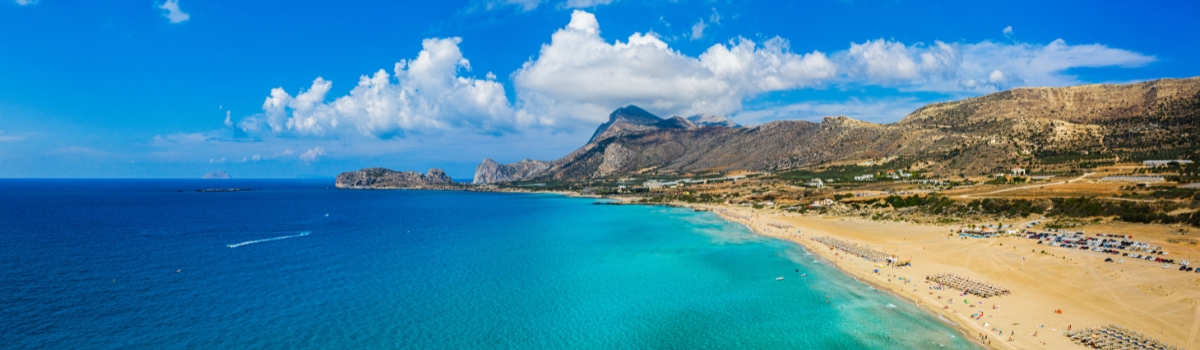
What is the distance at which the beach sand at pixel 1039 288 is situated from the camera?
3078cm

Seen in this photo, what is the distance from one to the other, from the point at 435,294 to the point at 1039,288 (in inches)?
1740

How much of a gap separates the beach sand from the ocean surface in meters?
2.67

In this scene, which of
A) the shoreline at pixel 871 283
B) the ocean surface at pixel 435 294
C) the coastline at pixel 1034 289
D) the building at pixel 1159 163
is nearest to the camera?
the coastline at pixel 1034 289

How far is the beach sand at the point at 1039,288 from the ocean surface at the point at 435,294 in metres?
2.67

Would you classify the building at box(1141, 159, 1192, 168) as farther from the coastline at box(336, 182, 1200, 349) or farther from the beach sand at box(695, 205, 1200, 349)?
the coastline at box(336, 182, 1200, 349)

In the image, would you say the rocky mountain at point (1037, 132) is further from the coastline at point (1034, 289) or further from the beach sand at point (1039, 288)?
the coastline at point (1034, 289)

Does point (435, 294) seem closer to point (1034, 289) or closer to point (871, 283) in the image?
point (871, 283)

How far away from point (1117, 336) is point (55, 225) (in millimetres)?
125541

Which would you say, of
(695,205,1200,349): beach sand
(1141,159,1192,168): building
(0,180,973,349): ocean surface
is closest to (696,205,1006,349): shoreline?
(695,205,1200,349): beach sand

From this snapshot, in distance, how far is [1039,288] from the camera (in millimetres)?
39250

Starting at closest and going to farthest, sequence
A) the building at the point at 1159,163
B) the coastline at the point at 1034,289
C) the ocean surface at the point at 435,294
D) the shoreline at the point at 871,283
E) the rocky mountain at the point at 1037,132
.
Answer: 1. the coastline at the point at 1034,289
2. the ocean surface at the point at 435,294
3. the shoreline at the point at 871,283
4. the building at the point at 1159,163
5. the rocky mountain at the point at 1037,132

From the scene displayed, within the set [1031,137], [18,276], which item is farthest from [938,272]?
[1031,137]

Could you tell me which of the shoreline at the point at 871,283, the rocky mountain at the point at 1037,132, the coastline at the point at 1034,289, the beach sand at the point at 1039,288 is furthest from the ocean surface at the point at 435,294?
the rocky mountain at the point at 1037,132

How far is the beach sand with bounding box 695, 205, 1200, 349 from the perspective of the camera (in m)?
30.8
